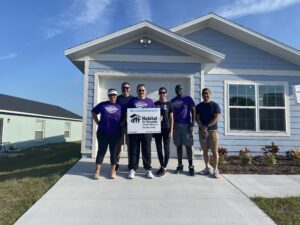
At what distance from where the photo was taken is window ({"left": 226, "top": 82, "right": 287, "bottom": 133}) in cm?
1019

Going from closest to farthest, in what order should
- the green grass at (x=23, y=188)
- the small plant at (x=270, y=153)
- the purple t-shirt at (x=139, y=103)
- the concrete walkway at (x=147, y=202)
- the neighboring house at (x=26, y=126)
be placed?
the concrete walkway at (x=147, y=202)
the green grass at (x=23, y=188)
the purple t-shirt at (x=139, y=103)
the small plant at (x=270, y=153)
the neighboring house at (x=26, y=126)

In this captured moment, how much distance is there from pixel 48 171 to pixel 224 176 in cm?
394

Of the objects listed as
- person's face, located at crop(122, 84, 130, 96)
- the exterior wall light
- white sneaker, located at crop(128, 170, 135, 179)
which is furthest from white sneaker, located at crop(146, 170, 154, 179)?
the exterior wall light

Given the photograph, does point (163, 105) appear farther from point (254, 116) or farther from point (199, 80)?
point (254, 116)

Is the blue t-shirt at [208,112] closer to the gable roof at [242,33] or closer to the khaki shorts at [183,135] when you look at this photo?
the khaki shorts at [183,135]

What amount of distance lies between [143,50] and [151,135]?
3.15 m

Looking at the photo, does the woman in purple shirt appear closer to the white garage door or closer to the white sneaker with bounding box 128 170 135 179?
the white sneaker with bounding box 128 170 135 179

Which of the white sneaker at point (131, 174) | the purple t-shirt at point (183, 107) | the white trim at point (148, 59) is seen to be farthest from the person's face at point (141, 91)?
the white trim at point (148, 59)

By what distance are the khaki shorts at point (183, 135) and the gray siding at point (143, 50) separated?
2.73m

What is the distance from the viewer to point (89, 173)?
22.4 ft

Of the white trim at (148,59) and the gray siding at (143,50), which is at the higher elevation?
the gray siding at (143,50)

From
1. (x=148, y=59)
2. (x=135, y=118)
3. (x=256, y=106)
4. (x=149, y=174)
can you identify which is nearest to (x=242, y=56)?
(x=256, y=106)

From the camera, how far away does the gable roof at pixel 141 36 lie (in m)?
8.29

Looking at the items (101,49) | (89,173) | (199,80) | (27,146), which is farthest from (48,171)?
(27,146)
